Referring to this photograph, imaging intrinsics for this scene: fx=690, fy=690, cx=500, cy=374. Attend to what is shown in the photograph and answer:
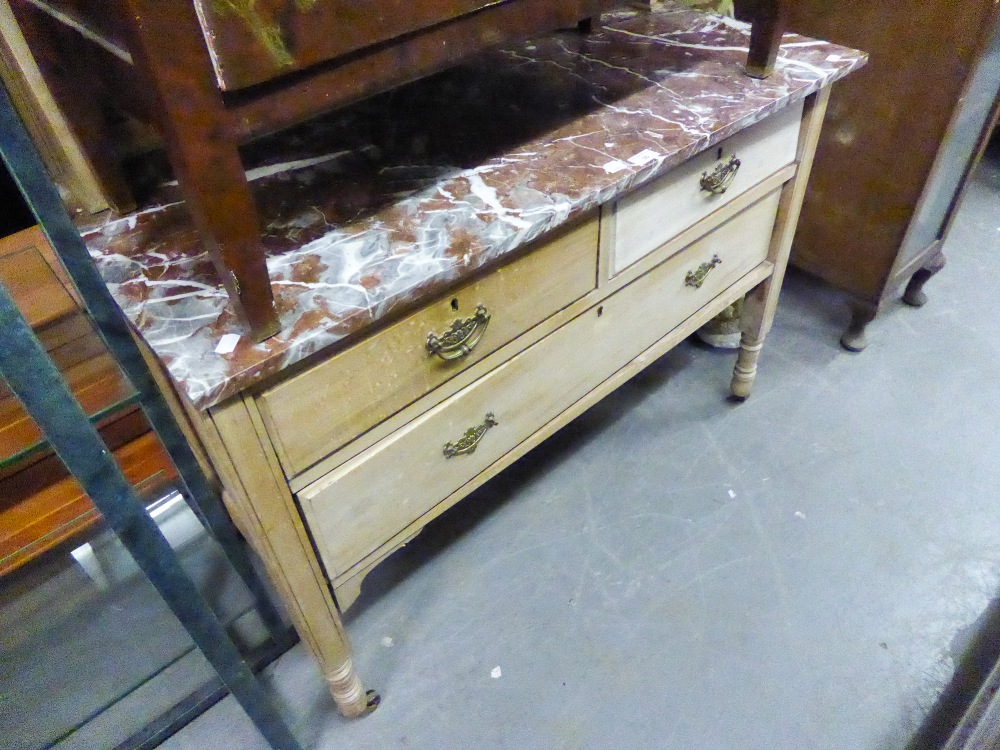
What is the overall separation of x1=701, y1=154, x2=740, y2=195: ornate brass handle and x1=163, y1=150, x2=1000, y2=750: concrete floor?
643mm

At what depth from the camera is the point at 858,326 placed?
1.69 metres

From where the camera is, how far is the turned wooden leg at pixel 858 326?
1636 millimetres

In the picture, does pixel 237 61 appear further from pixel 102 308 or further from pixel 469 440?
pixel 469 440

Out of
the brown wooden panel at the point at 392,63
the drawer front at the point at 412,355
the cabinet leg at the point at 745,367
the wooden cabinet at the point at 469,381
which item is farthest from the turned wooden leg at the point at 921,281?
the brown wooden panel at the point at 392,63

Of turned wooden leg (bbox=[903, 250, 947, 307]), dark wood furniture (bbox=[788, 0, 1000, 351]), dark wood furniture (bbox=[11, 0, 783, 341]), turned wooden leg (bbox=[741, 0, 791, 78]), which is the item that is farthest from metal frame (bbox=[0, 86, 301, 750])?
turned wooden leg (bbox=[903, 250, 947, 307])

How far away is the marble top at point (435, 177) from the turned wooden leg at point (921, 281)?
2.82 ft

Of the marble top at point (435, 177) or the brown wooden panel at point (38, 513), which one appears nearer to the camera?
the marble top at point (435, 177)

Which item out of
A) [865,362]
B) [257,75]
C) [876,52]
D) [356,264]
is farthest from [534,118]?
[865,362]

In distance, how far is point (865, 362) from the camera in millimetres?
1692

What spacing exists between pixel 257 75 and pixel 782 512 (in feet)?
4.04

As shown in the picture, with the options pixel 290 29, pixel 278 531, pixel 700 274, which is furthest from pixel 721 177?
pixel 278 531

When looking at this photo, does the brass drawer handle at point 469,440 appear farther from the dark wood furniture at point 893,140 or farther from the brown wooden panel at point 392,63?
the dark wood furniture at point 893,140

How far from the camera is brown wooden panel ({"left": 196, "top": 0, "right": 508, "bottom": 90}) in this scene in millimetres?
520

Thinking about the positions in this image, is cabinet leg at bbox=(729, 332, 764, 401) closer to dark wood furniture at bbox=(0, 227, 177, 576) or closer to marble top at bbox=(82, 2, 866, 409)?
marble top at bbox=(82, 2, 866, 409)
